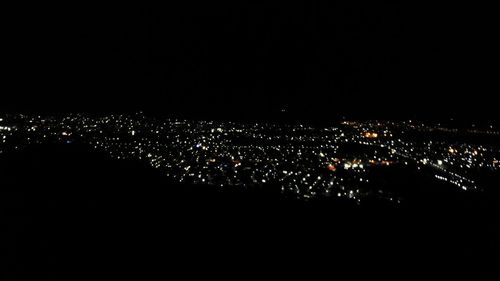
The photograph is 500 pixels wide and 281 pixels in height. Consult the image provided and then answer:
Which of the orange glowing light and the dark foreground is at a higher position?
the orange glowing light

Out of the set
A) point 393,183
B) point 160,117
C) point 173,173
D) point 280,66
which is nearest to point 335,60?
point 280,66

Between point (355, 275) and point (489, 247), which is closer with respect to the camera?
point (355, 275)

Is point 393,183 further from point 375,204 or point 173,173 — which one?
point 173,173

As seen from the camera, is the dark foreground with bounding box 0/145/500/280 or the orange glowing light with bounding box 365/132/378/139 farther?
the orange glowing light with bounding box 365/132/378/139

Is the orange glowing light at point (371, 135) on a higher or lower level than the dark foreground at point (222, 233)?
higher

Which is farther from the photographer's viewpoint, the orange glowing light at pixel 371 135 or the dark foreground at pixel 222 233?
the orange glowing light at pixel 371 135

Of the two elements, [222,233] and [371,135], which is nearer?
[222,233]

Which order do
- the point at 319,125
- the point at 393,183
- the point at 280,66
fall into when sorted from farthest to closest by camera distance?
the point at 280,66 → the point at 319,125 → the point at 393,183

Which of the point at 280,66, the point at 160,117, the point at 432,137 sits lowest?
the point at 160,117
